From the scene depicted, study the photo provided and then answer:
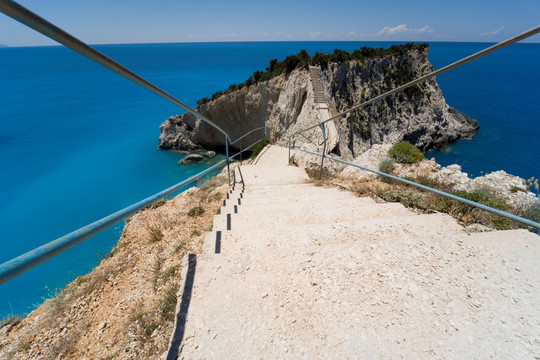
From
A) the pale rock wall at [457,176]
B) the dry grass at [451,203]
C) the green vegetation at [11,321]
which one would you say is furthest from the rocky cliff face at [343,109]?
the green vegetation at [11,321]

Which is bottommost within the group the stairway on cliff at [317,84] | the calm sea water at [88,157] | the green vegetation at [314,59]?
the calm sea water at [88,157]

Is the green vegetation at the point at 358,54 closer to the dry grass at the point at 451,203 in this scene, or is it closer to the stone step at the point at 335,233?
the dry grass at the point at 451,203

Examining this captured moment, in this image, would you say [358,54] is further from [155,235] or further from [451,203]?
[155,235]

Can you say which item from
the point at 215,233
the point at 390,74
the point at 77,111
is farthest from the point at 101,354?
the point at 77,111

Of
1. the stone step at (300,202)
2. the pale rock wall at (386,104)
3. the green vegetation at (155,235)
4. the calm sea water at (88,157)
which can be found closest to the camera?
the stone step at (300,202)

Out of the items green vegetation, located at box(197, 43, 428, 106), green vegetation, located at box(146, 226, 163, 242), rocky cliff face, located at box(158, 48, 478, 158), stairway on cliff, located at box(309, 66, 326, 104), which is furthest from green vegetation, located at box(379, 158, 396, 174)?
green vegetation, located at box(197, 43, 428, 106)
